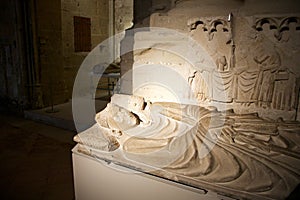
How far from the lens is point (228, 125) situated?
1980 mm

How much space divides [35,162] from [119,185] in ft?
5.99

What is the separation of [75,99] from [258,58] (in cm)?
471

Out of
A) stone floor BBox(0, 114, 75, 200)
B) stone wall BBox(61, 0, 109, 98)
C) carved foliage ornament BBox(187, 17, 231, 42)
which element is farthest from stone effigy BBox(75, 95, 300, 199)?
stone wall BBox(61, 0, 109, 98)

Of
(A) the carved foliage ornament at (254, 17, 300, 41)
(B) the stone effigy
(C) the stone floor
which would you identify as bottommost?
(C) the stone floor

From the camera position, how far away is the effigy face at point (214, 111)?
5.11ft

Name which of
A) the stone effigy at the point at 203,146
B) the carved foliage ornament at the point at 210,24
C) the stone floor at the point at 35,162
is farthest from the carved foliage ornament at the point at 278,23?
the stone floor at the point at 35,162

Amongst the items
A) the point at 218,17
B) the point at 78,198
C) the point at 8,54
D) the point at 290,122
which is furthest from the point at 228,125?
the point at 8,54

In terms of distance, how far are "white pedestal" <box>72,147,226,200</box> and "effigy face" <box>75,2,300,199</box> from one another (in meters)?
0.08

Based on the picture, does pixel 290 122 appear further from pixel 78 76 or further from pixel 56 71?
pixel 78 76

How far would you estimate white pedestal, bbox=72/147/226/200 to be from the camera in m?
1.64

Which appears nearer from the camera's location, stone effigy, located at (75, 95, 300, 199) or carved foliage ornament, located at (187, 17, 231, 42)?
stone effigy, located at (75, 95, 300, 199)

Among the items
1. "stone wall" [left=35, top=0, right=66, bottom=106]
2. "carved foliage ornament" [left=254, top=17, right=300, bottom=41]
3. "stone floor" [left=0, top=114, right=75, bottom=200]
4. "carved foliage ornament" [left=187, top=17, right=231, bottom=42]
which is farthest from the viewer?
"stone wall" [left=35, top=0, right=66, bottom=106]

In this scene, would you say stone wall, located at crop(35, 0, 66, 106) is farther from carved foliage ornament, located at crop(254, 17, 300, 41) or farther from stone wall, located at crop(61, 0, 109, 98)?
carved foliage ornament, located at crop(254, 17, 300, 41)

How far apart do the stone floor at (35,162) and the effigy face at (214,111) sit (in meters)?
1.01
